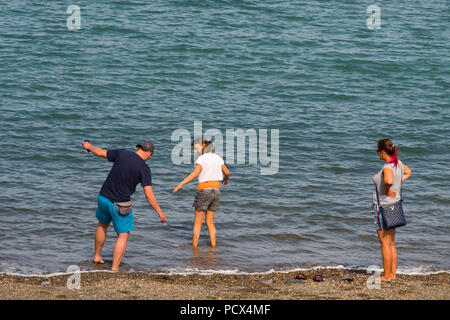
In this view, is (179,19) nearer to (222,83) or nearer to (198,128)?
(222,83)

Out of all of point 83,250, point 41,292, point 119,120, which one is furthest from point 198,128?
point 41,292

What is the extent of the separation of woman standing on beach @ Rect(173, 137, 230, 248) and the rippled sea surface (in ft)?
1.43

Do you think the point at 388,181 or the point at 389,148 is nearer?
the point at 388,181

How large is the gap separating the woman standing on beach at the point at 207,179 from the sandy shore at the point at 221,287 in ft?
4.81

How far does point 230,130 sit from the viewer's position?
59.5 ft

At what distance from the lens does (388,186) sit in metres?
8.02

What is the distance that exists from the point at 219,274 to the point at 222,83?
13.7 m
